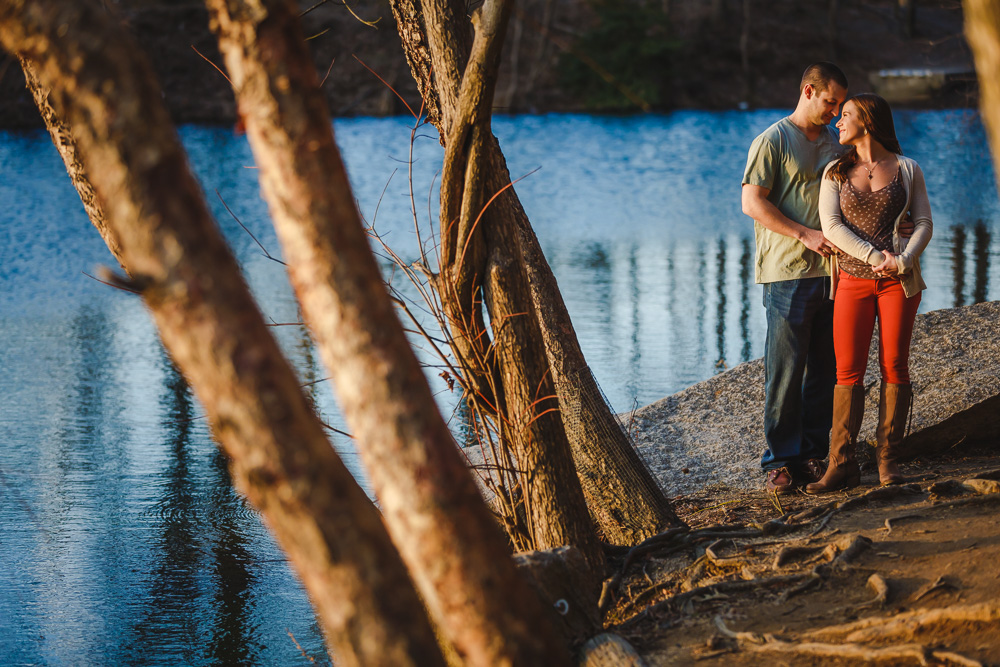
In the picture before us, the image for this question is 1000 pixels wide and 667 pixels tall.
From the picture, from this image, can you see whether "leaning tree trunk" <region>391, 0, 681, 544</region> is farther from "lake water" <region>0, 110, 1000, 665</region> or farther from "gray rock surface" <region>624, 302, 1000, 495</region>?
"gray rock surface" <region>624, 302, 1000, 495</region>

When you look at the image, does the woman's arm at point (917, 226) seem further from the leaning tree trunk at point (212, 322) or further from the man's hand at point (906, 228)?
the leaning tree trunk at point (212, 322)

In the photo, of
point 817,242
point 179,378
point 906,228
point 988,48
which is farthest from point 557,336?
point 179,378

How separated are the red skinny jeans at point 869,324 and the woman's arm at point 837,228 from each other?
0.50ft

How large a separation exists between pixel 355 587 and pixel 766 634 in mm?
1500

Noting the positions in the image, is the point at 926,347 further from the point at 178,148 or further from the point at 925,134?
the point at 925,134

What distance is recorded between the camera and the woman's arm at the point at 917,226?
3605mm

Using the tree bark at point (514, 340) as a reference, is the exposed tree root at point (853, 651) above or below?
below

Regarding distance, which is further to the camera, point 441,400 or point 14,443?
Answer: point 441,400

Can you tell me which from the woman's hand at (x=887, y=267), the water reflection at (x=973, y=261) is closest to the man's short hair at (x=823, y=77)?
the woman's hand at (x=887, y=267)

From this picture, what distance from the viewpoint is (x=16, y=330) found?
9.46 meters

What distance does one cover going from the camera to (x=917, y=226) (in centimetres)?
372

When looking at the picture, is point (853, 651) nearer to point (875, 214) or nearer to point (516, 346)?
point (516, 346)

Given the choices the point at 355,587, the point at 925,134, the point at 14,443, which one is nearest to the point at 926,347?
the point at 355,587

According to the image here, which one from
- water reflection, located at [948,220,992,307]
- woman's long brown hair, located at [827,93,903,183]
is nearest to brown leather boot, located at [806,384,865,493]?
woman's long brown hair, located at [827,93,903,183]
